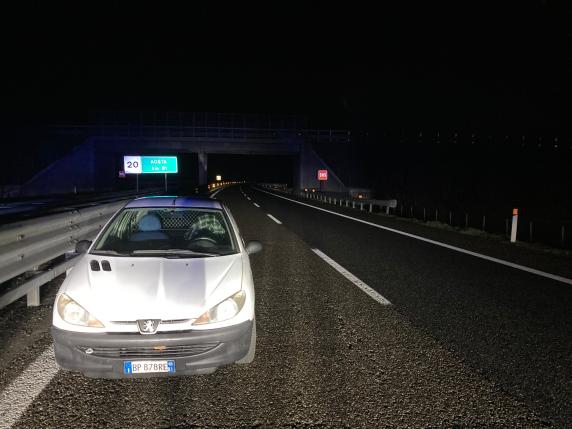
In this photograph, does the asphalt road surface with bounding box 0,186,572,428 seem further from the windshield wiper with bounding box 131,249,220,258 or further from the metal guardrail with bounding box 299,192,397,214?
the metal guardrail with bounding box 299,192,397,214

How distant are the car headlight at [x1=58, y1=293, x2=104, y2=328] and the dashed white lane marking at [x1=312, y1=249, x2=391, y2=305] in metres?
3.68

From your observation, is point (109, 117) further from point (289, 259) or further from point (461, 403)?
point (461, 403)

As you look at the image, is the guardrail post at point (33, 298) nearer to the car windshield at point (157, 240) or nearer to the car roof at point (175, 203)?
the car windshield at point (157, 240)

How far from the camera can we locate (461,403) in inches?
120

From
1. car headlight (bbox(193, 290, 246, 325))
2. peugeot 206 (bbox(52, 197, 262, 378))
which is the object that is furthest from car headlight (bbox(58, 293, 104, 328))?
car headlight (bbox(193, 290, 246, 325))

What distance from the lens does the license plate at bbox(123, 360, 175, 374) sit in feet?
10.3

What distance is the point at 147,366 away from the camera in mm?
3143

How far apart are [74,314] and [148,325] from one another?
63 centimetres

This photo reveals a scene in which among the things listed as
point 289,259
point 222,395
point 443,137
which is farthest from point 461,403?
point 443,137

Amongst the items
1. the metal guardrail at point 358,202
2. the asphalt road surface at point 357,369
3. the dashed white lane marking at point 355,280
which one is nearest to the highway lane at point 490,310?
the asphalt road surface at point 357,369

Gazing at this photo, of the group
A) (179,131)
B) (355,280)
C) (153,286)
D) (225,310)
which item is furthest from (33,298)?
(179,131)

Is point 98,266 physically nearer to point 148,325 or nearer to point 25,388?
point 148,325

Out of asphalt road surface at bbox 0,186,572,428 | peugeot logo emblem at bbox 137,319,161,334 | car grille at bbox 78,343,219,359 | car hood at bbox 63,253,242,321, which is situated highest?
car hood at bbox 63,253,242,321

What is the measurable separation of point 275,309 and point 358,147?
50.7 m
